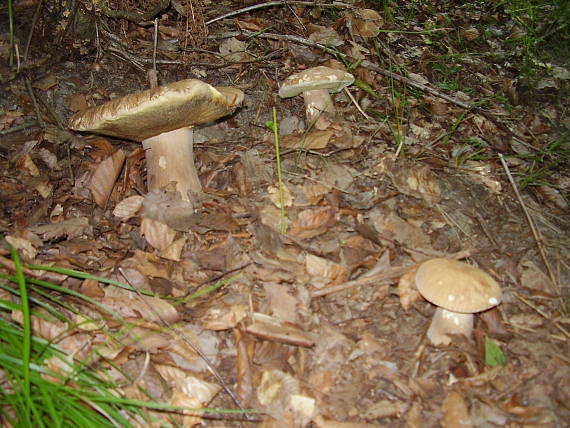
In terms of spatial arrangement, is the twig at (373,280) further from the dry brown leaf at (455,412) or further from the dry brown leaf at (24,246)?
the dry brown leaf at (24,246)

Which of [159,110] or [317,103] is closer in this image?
[159,110]

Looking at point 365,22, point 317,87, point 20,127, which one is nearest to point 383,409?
point 317,87

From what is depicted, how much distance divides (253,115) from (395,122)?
124 centimetres

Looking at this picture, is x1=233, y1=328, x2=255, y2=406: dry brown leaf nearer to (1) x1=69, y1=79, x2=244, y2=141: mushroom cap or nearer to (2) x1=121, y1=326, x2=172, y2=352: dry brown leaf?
(2) x1=121, y1=326, x2=172, y2=352: dry brown leaf

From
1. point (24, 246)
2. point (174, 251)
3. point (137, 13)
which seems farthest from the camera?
point (137, 13)

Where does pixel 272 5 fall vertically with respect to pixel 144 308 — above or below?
above

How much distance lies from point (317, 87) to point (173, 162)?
1.45 meters

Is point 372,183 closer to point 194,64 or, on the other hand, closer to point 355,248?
point 355,248

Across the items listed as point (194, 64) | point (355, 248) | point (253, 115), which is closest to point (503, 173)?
point (355, 248)

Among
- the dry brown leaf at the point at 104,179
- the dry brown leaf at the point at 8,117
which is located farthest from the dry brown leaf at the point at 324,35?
the dry brown leaf at the point at 8,117

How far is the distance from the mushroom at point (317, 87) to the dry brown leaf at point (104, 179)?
4.92ft

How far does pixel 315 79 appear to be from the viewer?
3.19 metres

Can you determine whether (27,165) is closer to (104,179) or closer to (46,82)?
(104,179)

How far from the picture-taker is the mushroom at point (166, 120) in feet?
6.86
